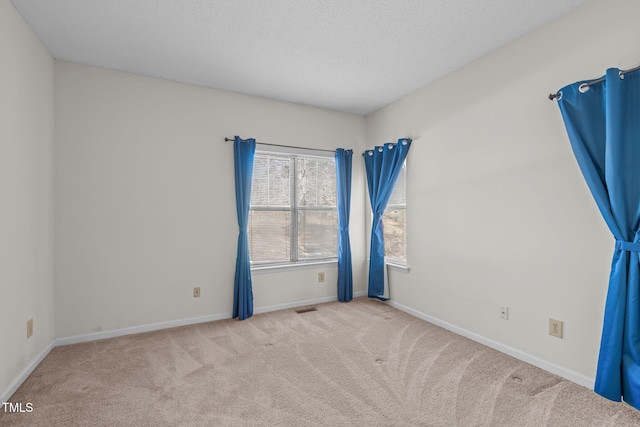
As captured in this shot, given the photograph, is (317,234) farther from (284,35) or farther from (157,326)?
(284,35)

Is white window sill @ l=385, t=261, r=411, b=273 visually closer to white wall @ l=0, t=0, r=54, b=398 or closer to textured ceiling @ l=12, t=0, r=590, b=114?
textured ceiling @ l=12, t=0, r=590, b=114

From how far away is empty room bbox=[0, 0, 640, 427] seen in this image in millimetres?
1985

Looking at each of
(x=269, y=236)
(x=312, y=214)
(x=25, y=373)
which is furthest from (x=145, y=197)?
(x=312, y=214)

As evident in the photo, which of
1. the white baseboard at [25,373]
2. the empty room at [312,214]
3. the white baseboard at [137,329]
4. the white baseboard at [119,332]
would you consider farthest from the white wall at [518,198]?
the white baseboard at [25,373]

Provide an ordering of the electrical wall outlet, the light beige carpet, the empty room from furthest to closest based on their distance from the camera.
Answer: the electrical wall outlet → the empty room → the light beige carpet

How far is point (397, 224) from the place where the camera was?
3992 mm

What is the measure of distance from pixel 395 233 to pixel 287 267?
1.45 meters

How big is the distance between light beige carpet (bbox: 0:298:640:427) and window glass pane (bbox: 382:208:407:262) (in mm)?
1100

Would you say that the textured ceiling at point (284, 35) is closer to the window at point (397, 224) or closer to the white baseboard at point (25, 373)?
the window at point (397, 224)

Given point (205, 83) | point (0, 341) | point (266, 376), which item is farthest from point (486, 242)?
point (0, 341)

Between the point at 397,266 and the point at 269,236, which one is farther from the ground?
the point at 269,236

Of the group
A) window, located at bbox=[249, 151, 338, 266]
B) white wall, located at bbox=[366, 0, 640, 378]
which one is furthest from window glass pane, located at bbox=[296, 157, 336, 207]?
white wall, located at bbox=[366, 0, 640, 378]

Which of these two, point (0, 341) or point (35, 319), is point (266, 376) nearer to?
point (0, 341)

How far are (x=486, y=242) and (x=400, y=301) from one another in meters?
1.42
